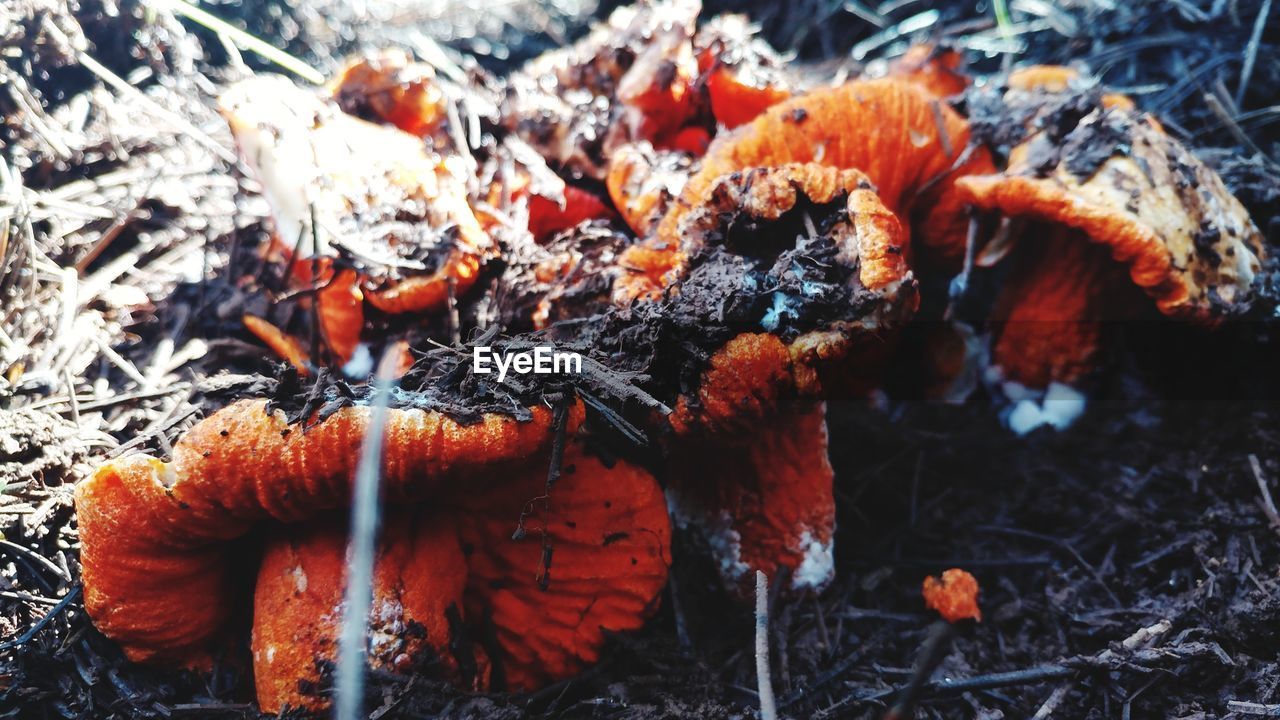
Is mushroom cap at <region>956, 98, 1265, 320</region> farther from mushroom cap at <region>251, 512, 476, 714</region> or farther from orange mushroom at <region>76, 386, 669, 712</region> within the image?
mushroom cap at <region>251, 512, 476, 714</region>

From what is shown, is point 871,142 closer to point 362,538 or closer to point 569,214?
point 569,214

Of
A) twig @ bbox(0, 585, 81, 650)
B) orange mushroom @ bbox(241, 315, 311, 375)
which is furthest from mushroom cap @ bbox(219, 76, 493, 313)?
twig @ bbox(0, 585, 81, 650)

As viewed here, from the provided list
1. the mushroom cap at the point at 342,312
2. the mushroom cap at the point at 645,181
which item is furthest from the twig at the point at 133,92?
the mushroom cap at the point at 645,181

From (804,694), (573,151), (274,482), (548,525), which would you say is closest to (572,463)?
(548,525)

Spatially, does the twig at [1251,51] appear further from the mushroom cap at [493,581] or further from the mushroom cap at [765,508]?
the mushroom cap at [493,581]

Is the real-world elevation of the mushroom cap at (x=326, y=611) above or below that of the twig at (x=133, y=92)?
below

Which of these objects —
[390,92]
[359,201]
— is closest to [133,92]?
[390,92]

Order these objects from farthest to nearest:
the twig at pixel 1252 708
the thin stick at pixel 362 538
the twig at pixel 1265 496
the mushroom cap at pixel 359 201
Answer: the mushroom cap at pixel 359 201 < the twig at pixel 1265 496 < the twig at pixel 1252 708 < the thin stick at pixel 362 538
